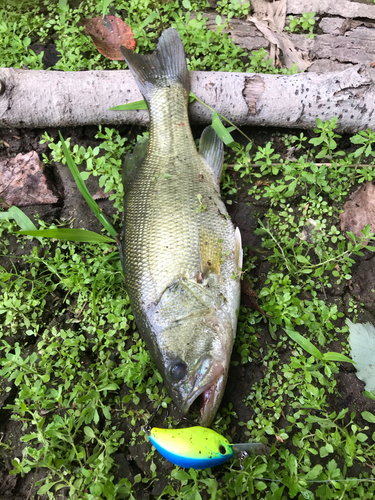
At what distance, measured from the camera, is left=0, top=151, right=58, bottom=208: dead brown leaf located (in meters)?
3.23

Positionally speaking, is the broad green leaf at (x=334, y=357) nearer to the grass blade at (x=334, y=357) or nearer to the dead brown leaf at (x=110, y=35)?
the grass blade at (x=334, y=357)

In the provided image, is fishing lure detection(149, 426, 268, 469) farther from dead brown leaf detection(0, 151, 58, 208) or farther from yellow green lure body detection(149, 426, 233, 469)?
dead brown leaf detection(0, 151, 58, 208)

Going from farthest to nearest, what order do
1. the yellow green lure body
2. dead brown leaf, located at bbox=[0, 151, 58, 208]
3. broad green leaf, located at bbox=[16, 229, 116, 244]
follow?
dead brown leaf, located at bbox=[0, 151, 58, 208]
broad green leaf, located at bbox=[16, 229, 116, 244]
the yellow green lure body

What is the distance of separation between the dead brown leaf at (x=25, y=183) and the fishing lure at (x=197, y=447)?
7.82 feet

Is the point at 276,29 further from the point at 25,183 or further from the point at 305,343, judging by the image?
the point at 305,343

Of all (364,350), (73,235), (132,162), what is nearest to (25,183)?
(73,235)

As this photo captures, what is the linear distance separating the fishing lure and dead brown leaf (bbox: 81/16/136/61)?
3.64m

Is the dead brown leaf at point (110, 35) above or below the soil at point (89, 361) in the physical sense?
above

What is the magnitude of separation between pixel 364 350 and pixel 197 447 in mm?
1471

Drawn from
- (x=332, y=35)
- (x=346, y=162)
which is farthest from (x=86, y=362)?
(x=332, y=35)

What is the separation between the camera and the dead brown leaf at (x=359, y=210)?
296 centimetres

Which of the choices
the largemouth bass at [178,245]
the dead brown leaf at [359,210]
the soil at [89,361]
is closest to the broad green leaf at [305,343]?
the soil at [89,361]

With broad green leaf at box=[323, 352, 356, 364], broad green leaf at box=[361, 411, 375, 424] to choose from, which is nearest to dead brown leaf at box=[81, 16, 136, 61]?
broad green leaf at box=[323, 352, 356, 364]

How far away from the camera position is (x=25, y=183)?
3256mm
